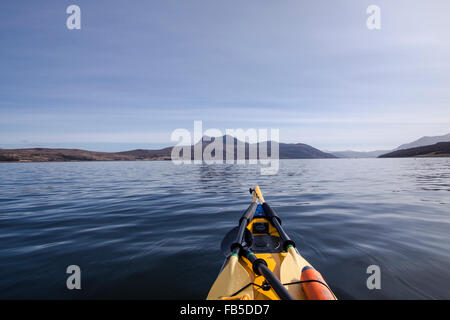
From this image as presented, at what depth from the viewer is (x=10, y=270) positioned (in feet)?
17.0

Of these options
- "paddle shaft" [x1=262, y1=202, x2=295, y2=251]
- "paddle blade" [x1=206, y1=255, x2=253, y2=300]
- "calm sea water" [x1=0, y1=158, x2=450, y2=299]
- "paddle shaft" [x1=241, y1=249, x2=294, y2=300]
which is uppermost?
"paddle shaft" [x1=241, y1=249, x2=294, y2=300]

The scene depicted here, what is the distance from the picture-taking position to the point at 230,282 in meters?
3.63

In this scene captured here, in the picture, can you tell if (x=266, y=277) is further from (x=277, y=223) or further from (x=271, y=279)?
(x=277, y=223)

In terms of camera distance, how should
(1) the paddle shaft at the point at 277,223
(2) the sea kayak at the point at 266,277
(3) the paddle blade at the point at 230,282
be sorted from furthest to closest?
(1) the paddle shaft at the point at 277,223, (3) the paddle blade at the point at 230,282, (2) the sea kayak at the point at 266,277

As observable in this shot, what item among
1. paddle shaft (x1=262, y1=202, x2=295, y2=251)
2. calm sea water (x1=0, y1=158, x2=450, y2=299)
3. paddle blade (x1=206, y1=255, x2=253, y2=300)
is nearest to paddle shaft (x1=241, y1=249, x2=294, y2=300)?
paddle blade (x1=206, y1=255, x2=253, y2=300)

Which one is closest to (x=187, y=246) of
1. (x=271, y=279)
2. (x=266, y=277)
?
(x=266, y=277)

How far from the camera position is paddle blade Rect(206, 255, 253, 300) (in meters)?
3.42

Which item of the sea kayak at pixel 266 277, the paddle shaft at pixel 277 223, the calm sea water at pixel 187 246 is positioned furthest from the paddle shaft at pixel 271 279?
the calm sea water at pixel 187 246

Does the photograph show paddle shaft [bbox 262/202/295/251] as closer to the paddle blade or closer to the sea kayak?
the sea kayak

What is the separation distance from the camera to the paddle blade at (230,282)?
342cm

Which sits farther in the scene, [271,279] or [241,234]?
[241,234]

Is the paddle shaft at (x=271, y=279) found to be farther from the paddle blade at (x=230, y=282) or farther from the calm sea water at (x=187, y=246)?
the calm sea water at (x=187, y=246)

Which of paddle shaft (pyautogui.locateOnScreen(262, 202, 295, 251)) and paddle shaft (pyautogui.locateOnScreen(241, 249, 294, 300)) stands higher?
paddle shaft (pyautogui.locateOnScreen(241, 249, 294, 300))
